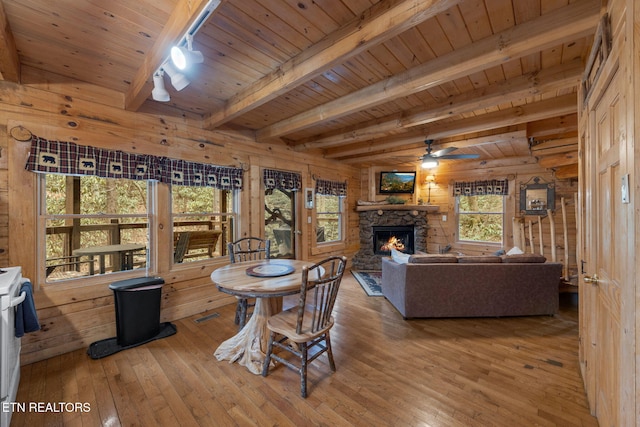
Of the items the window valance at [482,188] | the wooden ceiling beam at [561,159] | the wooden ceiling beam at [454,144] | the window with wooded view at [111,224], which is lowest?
the window with wooded view at [111,224]

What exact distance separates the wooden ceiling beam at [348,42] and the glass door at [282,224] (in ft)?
7.72

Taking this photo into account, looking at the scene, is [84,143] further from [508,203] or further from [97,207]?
[508,203]

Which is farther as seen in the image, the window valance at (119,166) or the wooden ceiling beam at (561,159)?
the wooden ceiling beam at (561,159)

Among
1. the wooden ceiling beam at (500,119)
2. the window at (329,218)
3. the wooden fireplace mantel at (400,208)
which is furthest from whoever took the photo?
A: the wooden fireplace mantel at (400,208)

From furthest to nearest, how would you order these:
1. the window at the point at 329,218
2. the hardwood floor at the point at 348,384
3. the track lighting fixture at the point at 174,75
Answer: the window at the point at 329,218
the track lighting fixture at the point at 174,75
the hardwood floor at the point at 348,384

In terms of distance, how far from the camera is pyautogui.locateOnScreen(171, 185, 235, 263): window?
338 centimetres

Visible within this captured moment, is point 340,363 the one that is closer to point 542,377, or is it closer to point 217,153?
point 542,377

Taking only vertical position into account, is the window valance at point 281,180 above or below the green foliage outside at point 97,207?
above

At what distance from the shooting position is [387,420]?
5.51ft

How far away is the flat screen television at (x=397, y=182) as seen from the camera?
5980 mm

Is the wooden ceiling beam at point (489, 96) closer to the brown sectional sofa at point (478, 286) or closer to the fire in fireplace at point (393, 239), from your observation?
the brown sectional sofa at point (478, 286)

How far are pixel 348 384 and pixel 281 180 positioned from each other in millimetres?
3094

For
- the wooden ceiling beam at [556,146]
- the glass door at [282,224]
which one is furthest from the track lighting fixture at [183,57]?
A: the wooden ceiling beam at [556,146]

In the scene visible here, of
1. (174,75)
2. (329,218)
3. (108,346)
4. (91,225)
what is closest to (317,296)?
(174,75)
